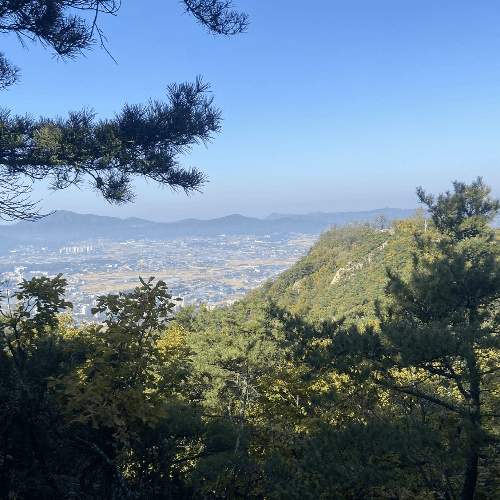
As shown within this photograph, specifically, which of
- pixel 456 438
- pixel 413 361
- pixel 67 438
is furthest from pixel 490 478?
pixel 67 438

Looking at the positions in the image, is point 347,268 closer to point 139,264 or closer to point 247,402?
point 247,402

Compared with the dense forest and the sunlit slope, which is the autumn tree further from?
the sunlit slope

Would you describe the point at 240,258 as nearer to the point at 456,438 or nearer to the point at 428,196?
the point at 428,196

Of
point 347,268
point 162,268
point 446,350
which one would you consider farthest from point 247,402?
point 162,268

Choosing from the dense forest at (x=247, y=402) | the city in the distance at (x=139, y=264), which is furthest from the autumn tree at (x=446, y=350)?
the city in the distance at (x=139, y=264)

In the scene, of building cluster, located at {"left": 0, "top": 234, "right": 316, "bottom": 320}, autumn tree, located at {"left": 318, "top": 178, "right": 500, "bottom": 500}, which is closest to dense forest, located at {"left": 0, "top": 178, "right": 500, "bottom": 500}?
autumn tree, located at {"left": 318, "top": 178, "right": 500, "bottom": 500}

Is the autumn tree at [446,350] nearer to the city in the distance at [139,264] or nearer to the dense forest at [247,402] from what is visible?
the dense forest at [247,402]
